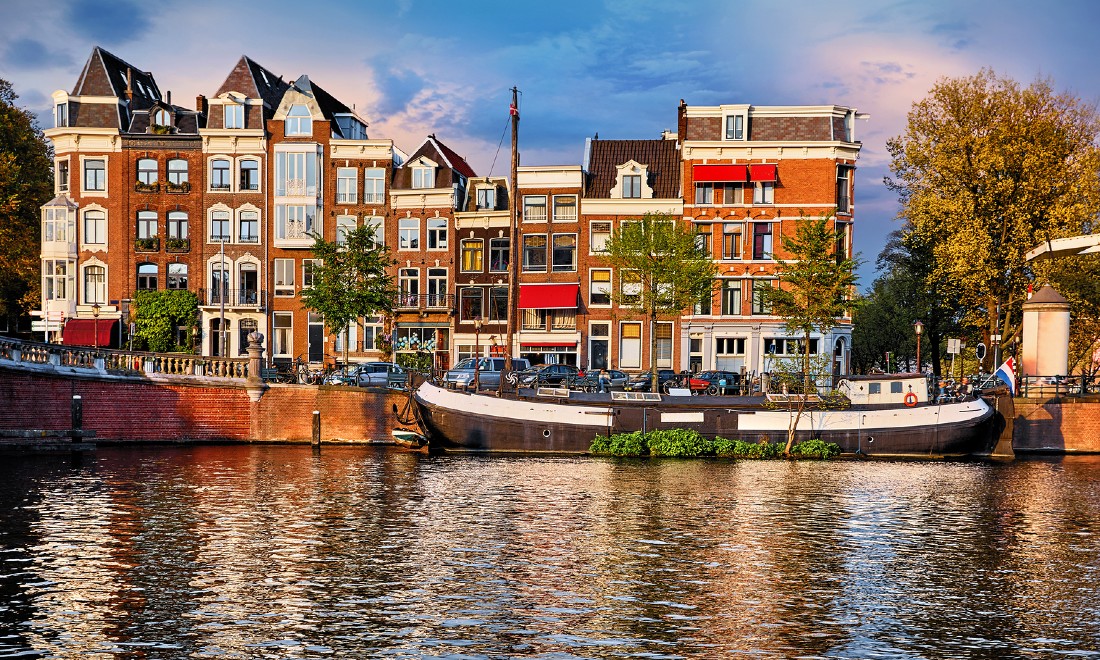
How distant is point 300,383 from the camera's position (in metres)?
50.9

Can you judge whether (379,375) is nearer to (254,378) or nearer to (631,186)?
(254,378)

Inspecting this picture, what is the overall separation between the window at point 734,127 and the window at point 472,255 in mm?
18739

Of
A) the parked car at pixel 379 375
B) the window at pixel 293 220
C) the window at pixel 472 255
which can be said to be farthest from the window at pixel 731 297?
the window at pixel 293 220

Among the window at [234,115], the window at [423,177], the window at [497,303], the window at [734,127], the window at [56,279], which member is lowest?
the window at [497,303]

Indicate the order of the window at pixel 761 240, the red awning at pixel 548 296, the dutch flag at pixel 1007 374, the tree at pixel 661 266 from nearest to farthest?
the dutch flag at pixel 1007 374, the tree at pixel 661 266, the window at pixel 761 240, the red awning at pixel 548 296

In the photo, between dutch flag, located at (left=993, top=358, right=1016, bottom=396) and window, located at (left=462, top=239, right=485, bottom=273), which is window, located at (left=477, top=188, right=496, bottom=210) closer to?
window, located at (left=462, top=239, right=485, bottom=273)

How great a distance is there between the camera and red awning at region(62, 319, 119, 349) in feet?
231

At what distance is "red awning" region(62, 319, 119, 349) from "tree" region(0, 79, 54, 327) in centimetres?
567

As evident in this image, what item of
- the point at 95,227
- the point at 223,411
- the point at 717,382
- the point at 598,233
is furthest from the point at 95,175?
the point at 717,382

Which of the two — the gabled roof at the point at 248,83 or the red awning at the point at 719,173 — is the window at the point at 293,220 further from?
the red awning at the point at 719,173

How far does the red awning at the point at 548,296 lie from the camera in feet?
234

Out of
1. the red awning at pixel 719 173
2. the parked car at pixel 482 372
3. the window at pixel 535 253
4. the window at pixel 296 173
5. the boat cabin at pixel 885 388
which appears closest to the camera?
the boat cabin at pixel 885 388

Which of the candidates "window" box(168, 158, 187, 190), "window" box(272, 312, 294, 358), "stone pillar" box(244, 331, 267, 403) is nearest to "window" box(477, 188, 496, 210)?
"window" box(272, 312, 294, 358)

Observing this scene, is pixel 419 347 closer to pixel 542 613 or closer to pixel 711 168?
pixel 711 168
